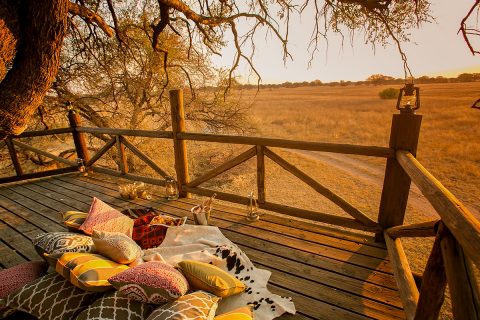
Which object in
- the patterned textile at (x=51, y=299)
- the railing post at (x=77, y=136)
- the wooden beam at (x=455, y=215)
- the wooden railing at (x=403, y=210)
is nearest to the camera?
the wooden beam at (x=455, y=215)

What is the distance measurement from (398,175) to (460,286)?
169 cm

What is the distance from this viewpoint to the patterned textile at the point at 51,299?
153 centimetres

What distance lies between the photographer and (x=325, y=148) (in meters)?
2.85

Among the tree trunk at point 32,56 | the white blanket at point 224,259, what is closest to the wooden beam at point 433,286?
the white blanket at point 224,259

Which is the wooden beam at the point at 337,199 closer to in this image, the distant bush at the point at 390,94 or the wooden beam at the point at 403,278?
the wooden beam at the point at 403,278

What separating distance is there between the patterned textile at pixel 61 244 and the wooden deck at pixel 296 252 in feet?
3.95

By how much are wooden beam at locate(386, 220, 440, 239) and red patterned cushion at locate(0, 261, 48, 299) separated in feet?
8.93

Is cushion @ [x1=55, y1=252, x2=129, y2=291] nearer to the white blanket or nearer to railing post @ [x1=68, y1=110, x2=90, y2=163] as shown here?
the white blanket

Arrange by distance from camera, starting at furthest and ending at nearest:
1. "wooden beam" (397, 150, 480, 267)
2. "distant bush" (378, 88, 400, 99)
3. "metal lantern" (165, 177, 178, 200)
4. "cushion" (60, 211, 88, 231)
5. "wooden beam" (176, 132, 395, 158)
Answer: "distant bush" (378, 88, 400, 99) → "metal lantern" (165, 177, 178, 200) → "wooden beam" (176, 132, 395, 158) → "cushion" (60, 211, 88, 231) → "wooden beam" (397, 150, 480, 267)

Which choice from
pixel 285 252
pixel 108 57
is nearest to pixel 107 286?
pixel 285 252

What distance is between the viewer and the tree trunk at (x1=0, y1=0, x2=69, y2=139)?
220cm

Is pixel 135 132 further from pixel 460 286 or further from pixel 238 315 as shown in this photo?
pixel 460 286

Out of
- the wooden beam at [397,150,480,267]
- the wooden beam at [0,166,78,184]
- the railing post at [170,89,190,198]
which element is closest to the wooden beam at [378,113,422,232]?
the wooden beam at [397,150,480,267]

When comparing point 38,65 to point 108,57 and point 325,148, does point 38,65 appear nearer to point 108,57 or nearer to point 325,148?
point 325,148
